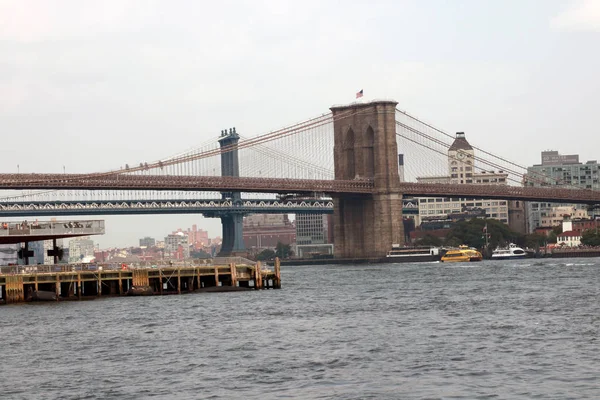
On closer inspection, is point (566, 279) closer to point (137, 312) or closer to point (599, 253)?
point (137, 312)

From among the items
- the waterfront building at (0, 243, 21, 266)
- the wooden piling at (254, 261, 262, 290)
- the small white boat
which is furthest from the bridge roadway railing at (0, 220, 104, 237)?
the small white boat

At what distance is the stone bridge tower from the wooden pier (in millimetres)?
66551

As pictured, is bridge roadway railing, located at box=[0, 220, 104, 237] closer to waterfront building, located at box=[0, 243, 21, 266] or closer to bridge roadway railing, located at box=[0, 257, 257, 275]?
bridge roadway railing, located at box=[0, 257, 257, 275]

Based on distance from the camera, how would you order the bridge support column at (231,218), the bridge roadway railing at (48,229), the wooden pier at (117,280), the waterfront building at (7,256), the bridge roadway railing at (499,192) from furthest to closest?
the bridge support column at (231,218)
the bridge roadway railing at (499,192)
the waterfront building at (7,256)
the bridge roadway railing at (48,229)
the wooden pier at (117,280)

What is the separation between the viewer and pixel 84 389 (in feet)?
103

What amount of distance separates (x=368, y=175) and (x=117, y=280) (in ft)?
251

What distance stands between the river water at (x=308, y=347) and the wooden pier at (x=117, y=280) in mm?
2697

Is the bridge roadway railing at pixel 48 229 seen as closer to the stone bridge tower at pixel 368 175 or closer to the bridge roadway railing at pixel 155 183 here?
the bridge roadway railing at pixel 155 183

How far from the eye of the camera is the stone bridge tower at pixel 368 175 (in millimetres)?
138125

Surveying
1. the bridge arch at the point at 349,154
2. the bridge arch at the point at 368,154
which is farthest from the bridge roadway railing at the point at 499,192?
the bridge arch at the point at 349,154

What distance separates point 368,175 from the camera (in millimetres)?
141375

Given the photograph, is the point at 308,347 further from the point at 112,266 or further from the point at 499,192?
the point at 499,192

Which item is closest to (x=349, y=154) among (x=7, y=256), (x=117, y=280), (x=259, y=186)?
(x=259, y=186)

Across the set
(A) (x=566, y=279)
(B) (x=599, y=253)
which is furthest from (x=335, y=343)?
(B) (x=599, y=253)
